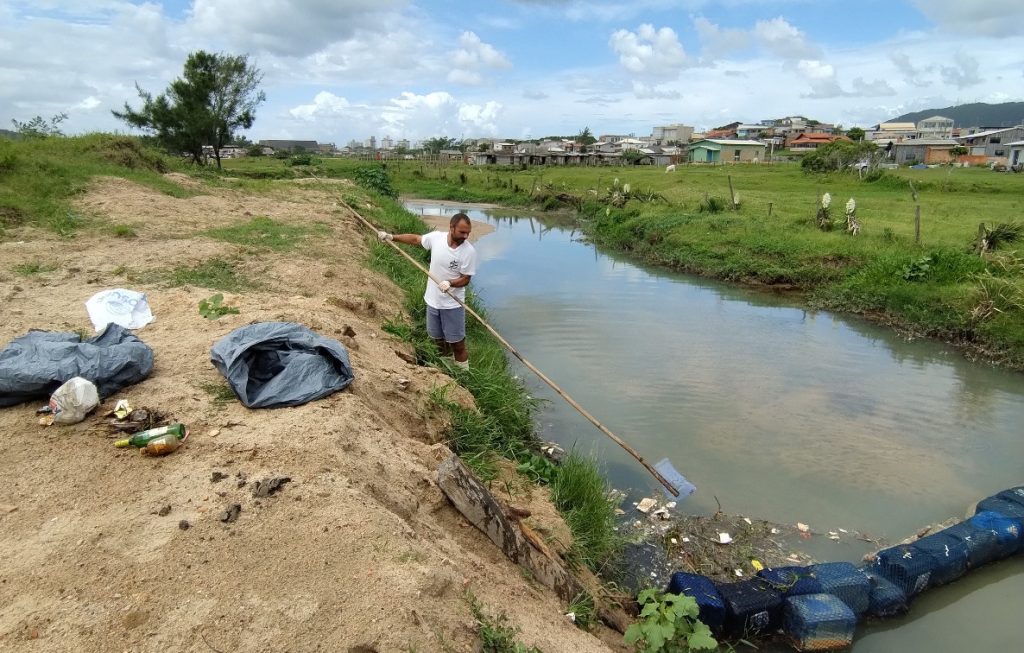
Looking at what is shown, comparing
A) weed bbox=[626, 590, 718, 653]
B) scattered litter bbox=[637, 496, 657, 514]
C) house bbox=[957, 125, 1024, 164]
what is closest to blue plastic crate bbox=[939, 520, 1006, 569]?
scattered litter bbox=[637, 496, 657, 514]

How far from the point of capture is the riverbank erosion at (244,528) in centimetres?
251

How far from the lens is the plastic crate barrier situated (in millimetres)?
4207

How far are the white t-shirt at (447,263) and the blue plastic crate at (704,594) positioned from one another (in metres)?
3.23

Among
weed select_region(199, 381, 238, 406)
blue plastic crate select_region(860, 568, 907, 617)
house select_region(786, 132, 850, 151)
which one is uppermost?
house select_region(786, 132, 850, 151)

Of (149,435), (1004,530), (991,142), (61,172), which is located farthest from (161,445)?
(991,142)

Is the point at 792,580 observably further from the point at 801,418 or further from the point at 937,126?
the point at 937,126

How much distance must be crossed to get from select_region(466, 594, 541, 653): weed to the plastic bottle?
6.30ft

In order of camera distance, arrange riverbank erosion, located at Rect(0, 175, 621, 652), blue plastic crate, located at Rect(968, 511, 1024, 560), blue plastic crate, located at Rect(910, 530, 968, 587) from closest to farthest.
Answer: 1. riverbank erosion, located at Rect(0, 175, 621, 652)
2. blue plastic crate, located at Rect(910, 530, 968, 587)
3. blue plastic crate, located at Rect(968, 511, 1024, 560)

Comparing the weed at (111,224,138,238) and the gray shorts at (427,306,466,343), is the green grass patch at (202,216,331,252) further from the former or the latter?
the gray shorts at (427,306,466,343)

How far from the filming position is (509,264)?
57.5ft

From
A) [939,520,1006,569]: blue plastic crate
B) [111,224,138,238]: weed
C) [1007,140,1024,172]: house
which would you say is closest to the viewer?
[939,520,1006,569]: blue plastic crate

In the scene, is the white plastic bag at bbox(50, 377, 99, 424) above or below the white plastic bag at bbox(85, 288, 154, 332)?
below

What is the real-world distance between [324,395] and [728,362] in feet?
23.0

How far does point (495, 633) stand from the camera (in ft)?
9.27
